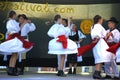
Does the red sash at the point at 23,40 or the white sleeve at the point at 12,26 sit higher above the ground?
the white sleeve at the point at 12,26

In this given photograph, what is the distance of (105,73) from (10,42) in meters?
2.56

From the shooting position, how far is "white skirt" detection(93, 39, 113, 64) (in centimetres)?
935

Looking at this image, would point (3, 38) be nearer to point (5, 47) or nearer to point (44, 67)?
point (5, 47)

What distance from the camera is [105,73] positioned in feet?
32.7

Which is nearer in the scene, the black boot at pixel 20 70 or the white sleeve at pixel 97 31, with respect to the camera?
the white sleeve at pixel 97 31

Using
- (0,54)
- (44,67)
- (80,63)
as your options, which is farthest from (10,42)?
(80,63)

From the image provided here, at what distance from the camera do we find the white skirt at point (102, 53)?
30.7ft

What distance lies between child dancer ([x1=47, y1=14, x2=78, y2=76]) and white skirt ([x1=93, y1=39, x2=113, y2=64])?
1.90 ft

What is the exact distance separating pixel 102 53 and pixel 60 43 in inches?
41.8

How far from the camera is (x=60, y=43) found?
956cm

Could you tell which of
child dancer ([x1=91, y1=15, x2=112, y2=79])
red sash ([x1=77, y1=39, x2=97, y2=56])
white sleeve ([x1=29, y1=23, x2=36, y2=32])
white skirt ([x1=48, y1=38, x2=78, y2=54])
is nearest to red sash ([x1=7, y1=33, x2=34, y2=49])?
white sleeve ([x1=29, y1=23, x2=36, y2=32])

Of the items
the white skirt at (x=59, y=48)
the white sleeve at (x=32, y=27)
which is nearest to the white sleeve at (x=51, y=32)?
the white skirt at (x=59, y=48)

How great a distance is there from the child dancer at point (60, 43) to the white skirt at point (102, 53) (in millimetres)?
578

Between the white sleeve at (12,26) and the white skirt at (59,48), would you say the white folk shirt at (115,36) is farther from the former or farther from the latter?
the white sleeve at (12,26)
